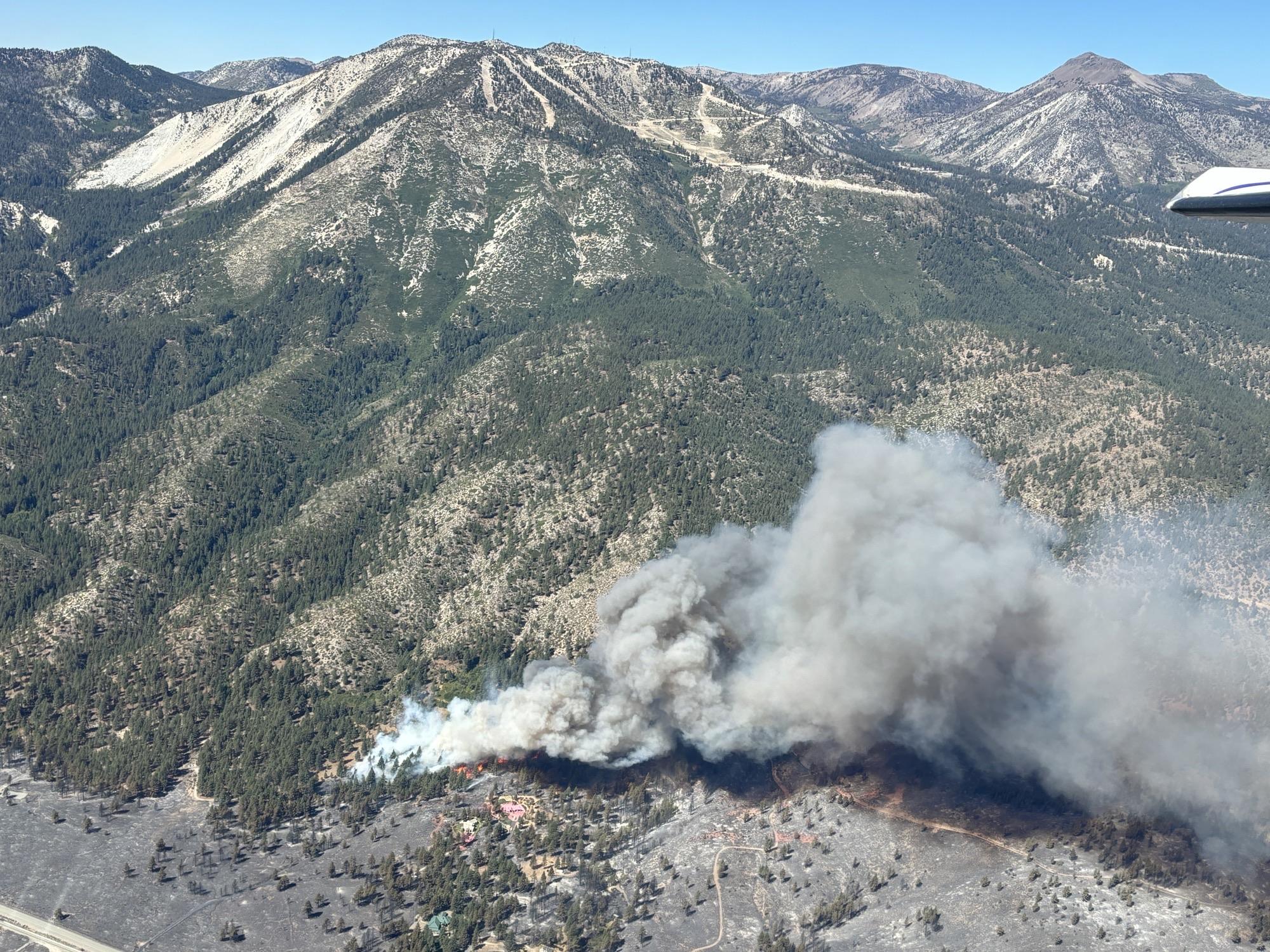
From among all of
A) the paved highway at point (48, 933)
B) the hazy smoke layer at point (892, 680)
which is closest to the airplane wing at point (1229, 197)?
the hazy smoke layer at point (892, 680)

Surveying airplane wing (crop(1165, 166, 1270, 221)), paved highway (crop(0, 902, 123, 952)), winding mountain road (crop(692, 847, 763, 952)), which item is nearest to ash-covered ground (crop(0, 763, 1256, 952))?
winding mountain road (crop(692, 847, 763, 952))

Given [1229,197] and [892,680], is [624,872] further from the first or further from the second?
[1229,197]

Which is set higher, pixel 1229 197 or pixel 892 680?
pixel 1229 197

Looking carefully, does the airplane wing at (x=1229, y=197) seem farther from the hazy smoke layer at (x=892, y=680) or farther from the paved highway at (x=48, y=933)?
the paved highway at (x=48, y=933)

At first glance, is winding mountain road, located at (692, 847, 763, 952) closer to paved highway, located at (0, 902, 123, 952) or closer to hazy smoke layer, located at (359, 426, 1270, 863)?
hazy smoke layer, located at (359, 426, 1270, 863)

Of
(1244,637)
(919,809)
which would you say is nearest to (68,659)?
(919,809)

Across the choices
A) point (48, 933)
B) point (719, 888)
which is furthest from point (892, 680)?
point (48, 933)
